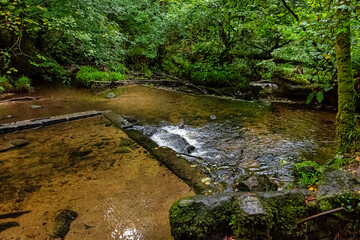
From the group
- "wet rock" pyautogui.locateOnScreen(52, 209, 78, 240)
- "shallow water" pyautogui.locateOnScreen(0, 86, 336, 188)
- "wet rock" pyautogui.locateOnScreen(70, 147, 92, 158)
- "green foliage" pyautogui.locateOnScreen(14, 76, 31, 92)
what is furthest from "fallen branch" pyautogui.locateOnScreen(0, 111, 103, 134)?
"green foliage" pyautogui.locateOnScreen(14, 76, 31, 92)

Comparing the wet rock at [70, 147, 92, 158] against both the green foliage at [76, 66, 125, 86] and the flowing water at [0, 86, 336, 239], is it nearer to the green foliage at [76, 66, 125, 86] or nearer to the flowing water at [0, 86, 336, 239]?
the flowing water at [0, 86, 336, 239]

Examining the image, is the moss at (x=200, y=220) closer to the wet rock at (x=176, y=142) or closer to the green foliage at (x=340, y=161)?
the green foliage at (x=340, y=161)

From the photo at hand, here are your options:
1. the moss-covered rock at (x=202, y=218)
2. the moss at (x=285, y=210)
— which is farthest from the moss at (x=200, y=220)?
the moss at (x=285, y=210)

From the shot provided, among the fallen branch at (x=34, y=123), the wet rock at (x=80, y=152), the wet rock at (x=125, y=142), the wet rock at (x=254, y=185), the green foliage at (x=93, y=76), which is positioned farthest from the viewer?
the green foliage at (x=93, y=76)

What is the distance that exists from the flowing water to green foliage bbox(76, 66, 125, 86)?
344 centimetres

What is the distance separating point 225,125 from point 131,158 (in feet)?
11.6

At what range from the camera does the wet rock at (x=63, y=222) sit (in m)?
2.20

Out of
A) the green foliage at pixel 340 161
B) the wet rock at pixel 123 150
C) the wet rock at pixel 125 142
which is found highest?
the green foliage at pixel 340 161

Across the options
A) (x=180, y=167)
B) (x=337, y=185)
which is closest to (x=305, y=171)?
(x=337, y=185)

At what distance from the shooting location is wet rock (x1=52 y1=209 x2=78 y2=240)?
2.20m

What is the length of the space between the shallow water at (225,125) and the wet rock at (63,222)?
224cm

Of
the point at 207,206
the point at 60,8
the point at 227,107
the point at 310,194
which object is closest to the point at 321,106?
the point at 227,107

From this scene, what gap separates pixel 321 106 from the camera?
8.55m

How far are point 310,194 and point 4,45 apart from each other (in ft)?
43.1
